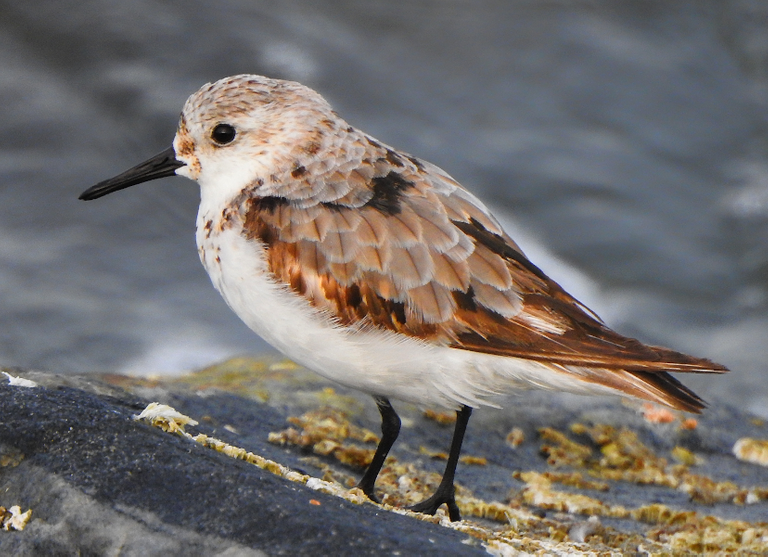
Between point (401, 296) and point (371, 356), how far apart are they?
0.28 m

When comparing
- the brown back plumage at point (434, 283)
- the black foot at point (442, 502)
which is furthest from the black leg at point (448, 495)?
the brown back plumage at point (434, 283)

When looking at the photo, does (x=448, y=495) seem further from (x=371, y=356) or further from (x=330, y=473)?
(x=371, y=356)

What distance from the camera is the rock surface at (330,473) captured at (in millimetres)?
2840

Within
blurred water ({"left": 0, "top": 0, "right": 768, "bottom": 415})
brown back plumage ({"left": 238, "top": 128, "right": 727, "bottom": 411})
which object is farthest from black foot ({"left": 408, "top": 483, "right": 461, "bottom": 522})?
blurred water ({"left": 0, "top": 0, "right": 768, "bottom": 415})

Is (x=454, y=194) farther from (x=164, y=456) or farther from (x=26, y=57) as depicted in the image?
(x=26, y=57)

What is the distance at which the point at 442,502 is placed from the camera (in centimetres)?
429

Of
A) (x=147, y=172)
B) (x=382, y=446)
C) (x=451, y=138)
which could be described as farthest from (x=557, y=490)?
(x=451, y=138)

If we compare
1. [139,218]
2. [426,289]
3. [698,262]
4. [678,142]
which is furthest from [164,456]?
[678,142]

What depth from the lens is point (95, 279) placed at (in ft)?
33.2

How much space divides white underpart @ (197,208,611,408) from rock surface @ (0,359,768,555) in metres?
0.36

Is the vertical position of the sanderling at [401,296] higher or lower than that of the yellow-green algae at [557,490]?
higher

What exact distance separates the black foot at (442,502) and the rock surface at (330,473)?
0.10 metres

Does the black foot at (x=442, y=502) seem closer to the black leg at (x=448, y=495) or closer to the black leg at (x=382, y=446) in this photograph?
the black leg at (x=448, y=495)

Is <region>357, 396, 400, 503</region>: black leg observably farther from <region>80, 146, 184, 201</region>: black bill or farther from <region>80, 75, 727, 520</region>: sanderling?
<region>80, 146, 184, 201</region>: black bill
